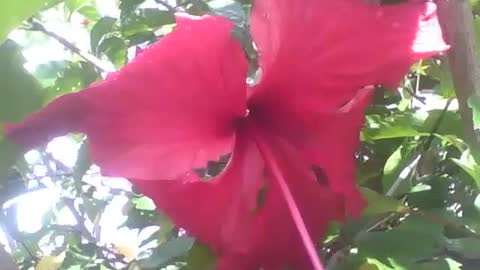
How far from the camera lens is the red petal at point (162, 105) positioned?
322mm

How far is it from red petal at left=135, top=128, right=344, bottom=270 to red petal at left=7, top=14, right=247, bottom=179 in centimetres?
2

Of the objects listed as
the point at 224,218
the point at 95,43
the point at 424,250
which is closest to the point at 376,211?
the point at 424,250

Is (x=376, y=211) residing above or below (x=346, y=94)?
below

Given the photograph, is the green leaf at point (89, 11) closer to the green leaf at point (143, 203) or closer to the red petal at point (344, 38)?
the green leaf at point (143, 203)

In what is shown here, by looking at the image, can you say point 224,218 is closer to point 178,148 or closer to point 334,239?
point 178,148

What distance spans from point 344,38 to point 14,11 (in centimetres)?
15

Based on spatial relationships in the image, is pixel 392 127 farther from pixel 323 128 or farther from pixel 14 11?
pixel 14 11

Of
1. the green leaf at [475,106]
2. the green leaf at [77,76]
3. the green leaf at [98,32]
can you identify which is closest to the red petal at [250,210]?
the green leaf at [475,106]

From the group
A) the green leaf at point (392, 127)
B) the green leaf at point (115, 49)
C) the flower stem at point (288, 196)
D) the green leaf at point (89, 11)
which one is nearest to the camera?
the flower stem at point (288, 196)

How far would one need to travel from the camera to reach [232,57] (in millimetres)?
355

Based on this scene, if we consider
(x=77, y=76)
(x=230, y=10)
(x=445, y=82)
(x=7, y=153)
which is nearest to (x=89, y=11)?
(x=77, y=76)

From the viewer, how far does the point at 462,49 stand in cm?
46

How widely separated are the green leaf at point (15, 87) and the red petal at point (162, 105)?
0.10ft

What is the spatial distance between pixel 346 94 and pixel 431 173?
0.89 feet
